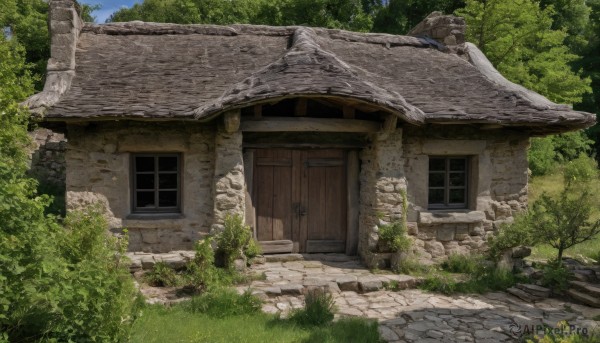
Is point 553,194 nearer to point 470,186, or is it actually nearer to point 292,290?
point 470,186

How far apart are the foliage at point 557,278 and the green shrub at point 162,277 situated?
17.9 feet

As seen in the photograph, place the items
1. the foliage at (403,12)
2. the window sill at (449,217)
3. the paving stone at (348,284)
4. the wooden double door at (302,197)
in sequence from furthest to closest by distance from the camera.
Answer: the foliage at (403,12) → the wooden double door at (302,197) → the window sill at (449,217) → the paving stone at (348,284)

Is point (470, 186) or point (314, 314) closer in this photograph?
point (314, 314)

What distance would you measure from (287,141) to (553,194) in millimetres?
11031

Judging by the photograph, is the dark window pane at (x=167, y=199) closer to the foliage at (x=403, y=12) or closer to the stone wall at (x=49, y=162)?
the stone wall at (x=49, y=162)

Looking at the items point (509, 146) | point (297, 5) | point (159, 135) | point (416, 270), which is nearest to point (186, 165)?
point (159, 135)

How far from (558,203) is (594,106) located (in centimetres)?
1720

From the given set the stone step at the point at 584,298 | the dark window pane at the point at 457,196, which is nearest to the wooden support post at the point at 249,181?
the dark window pane at the point at 457,196

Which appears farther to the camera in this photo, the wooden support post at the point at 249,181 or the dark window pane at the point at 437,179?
the dark window pane at the point at 437,179

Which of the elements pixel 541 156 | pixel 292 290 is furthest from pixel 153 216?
pixel 541 156

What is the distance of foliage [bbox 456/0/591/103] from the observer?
15023 millimetres

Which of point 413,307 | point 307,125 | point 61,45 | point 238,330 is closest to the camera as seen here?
point 238,330

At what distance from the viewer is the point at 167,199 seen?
8016 mm

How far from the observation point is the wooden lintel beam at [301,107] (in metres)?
7.54
